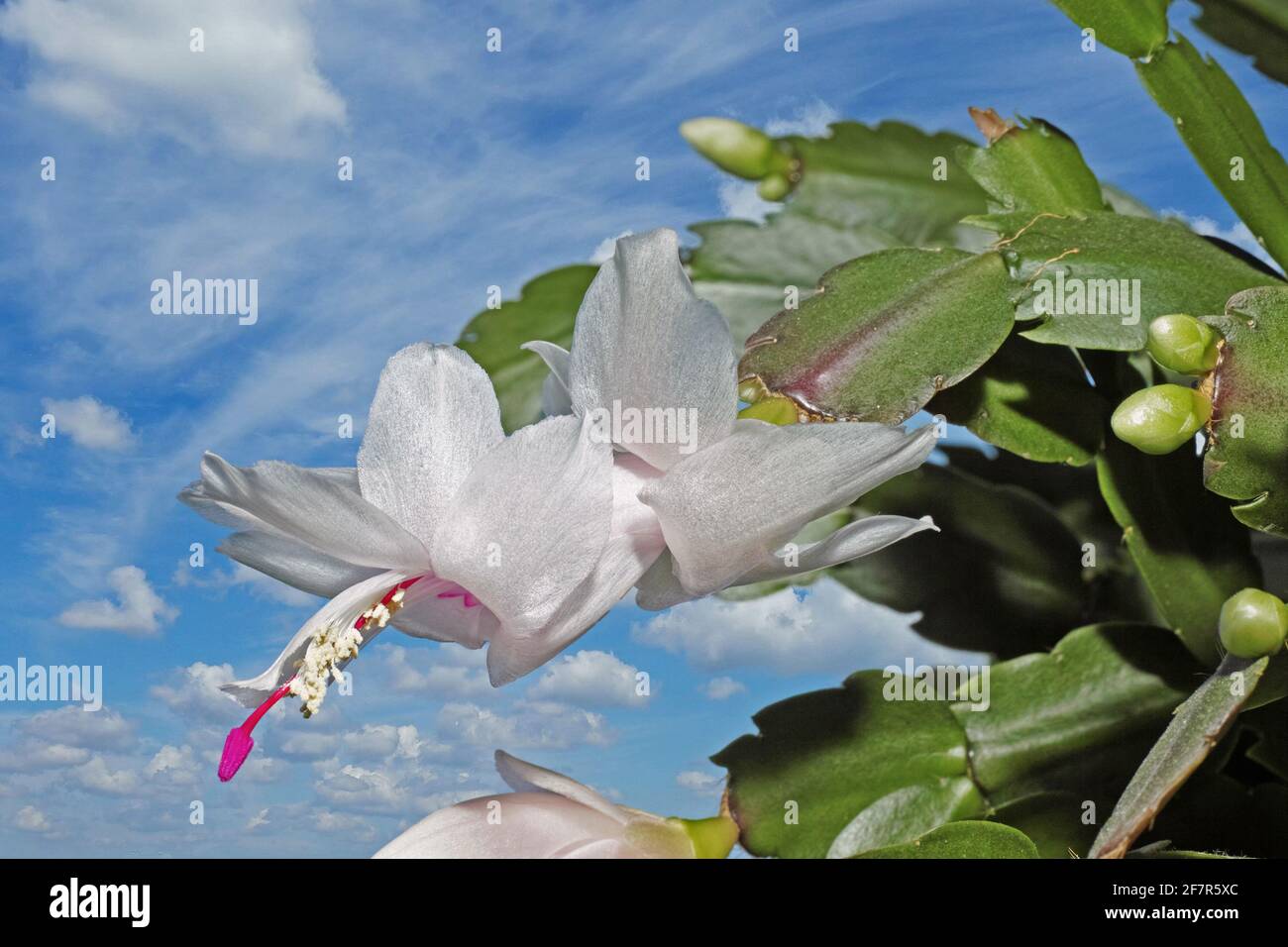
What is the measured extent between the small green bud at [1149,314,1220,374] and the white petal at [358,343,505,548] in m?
0.37

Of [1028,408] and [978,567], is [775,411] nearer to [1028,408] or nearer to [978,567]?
[1028,408]

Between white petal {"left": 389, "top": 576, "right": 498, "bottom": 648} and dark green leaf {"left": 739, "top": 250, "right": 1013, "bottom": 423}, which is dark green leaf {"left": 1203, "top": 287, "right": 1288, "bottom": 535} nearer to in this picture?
dark green leaf {"left": 739, "top": 250, "right": 1013, "bottom": 423}

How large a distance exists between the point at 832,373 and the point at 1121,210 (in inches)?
24.6

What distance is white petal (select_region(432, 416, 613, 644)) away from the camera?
0.54 meters

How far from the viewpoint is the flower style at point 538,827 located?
599mm

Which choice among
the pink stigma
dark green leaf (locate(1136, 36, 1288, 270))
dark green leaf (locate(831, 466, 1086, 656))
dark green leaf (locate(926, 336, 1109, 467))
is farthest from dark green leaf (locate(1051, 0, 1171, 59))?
the pink stigma

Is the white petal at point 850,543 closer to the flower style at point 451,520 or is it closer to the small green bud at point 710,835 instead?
the flower style at point 451,520

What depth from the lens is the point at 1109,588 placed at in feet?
3.16

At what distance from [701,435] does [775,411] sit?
0.10 meters

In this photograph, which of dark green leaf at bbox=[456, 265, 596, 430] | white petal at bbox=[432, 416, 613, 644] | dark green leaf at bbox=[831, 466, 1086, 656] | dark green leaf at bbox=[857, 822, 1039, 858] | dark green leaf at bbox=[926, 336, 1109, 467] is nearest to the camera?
white petal at bbox=[432, 416, 613, 644]

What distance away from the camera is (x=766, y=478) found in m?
0.56
